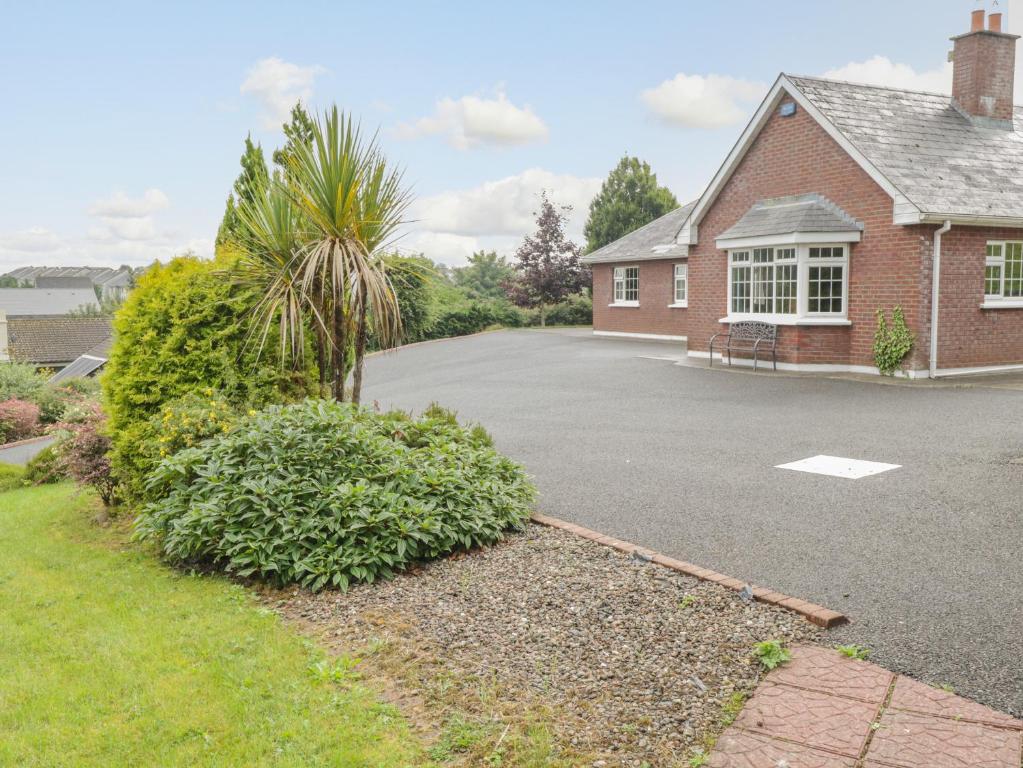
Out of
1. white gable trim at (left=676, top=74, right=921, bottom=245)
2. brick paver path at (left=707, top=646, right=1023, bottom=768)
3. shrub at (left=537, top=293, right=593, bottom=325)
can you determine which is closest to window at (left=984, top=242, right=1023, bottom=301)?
white gable trim at (left=676, top=74, right=921, bottom=245)

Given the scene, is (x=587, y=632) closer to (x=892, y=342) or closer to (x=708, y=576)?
(x=708, y=576)

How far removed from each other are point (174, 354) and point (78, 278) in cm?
11384

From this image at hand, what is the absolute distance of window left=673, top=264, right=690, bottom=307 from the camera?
25.2 m

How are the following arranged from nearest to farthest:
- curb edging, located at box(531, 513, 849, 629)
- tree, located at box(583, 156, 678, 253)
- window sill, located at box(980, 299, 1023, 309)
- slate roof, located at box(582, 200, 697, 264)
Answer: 1. curb edging, located at box(531, 513, 849, 629)
2. window sill, located at box(980, 299, 1023, 309)
3. slate roof, located at box(582, 200, 697, 264)
4. tree, located at box(583, 156, 678, 253)

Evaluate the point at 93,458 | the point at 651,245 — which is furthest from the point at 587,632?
the point at 651,245

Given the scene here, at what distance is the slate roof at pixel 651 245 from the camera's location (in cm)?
2534

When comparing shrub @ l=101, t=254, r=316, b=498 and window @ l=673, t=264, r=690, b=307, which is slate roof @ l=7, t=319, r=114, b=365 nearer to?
window @ l=673, t=264, r=690, b=307

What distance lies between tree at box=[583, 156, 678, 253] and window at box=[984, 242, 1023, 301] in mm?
30392

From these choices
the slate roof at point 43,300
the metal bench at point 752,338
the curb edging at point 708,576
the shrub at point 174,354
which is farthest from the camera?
the slate roof at point 43,300

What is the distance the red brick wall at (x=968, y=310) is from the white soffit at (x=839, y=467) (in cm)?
770

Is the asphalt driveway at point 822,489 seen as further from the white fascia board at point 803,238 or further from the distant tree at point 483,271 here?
the distant tree at point 483,271

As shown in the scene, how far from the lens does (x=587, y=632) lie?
4277 millimetres

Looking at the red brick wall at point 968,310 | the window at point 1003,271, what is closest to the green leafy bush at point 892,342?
the red brick wall at point 968,310

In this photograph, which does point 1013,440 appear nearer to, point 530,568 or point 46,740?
point 530,568
